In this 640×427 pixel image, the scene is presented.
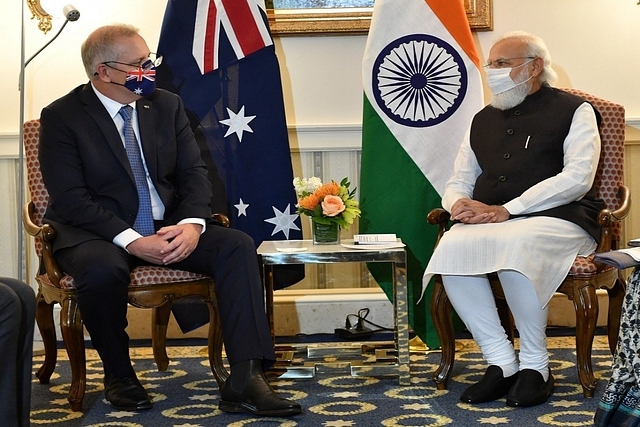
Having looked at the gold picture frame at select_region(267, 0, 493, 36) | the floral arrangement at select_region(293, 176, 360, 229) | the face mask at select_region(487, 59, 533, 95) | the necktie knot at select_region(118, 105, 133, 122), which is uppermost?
the gold picture frame at select_region(267, 0, 493, 36)

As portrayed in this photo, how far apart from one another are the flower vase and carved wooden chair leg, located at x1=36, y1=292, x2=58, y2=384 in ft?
3.56

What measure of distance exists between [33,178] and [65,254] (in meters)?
0.53

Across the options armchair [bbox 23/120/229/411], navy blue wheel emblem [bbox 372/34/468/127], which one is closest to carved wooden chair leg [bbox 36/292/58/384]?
armchair [bbox 23/120/229/411]

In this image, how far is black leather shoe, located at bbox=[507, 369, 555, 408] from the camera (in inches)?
114

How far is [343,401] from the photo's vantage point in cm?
304

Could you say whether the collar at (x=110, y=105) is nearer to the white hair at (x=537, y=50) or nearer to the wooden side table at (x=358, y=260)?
the wooden side table at (x=358, y=260)

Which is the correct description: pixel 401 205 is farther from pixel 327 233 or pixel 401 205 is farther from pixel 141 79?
pixel 141 79

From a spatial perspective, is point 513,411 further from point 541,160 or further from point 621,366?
point 541,160

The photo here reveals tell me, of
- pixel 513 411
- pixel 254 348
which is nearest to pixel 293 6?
pixel 254 348

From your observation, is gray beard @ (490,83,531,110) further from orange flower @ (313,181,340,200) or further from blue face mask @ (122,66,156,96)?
blue face mask @ (122,66,156,96)

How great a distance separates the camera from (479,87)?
3871 mm

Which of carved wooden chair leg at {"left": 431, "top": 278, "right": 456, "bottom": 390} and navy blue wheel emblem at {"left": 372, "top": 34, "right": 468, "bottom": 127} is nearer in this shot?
carved wooden chair leg at {"left": 431, "top": 278, "right": 456, "bottom": 390}

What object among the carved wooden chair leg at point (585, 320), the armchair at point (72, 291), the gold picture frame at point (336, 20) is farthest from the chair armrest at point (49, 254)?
the carved wooden chair leg at point (585, 320)

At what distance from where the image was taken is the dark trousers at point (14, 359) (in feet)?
6.62
